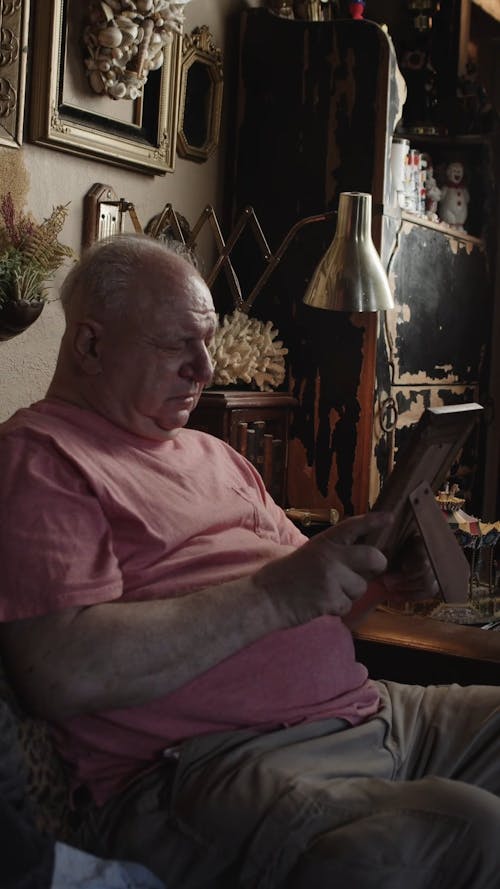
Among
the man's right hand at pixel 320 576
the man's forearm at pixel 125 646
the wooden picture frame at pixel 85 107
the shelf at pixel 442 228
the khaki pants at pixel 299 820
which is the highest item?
the wooden picture frame at pixel 85 107

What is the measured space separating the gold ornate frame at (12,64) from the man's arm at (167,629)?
1.14m

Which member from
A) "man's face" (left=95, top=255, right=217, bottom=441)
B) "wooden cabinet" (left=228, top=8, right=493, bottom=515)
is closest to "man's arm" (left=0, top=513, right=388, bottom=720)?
"man's face" (left=95, top=255, right=217, bottom=441)

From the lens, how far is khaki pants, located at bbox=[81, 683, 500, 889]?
3.67 ft

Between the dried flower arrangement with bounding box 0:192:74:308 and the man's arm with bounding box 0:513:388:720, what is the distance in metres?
0.85

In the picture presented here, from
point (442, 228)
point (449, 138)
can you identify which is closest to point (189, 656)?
point (442, 228)

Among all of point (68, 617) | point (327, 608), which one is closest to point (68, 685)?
point (68, 617)

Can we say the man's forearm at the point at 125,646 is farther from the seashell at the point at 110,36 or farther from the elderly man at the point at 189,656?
the seashell at the point at 110,36

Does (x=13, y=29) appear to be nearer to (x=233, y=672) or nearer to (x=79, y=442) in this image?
(x=79, y=442)

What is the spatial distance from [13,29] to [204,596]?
130 centimetres

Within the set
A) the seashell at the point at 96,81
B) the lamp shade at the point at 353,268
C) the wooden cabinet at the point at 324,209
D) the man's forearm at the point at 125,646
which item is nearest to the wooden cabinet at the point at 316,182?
the wooden cabinet at the point at 324,209

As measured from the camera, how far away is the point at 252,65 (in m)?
2.95

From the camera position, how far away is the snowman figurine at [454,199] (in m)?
3.50

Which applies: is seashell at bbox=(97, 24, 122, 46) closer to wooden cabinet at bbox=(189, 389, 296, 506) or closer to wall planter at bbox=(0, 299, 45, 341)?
wall planter at bbox=(0, 299, 45, 341)

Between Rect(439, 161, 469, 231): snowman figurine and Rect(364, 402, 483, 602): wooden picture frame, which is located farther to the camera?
Rect(439, 161, 469, 231): snowman figurine
